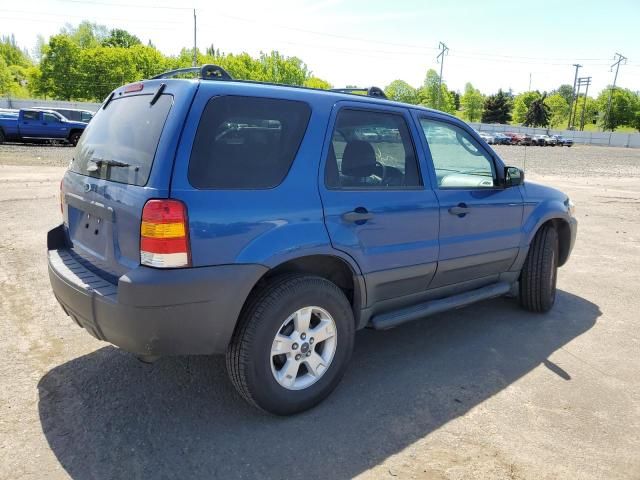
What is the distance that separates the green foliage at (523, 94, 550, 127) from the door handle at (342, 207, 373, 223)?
118179mm

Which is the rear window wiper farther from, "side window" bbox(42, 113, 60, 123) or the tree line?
the tree line

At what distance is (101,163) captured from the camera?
293cm

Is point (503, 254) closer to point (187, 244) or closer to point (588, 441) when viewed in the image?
point (588, 441)

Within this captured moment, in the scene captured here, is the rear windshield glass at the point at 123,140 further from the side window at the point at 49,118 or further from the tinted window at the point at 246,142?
the side window at the point at 49,118

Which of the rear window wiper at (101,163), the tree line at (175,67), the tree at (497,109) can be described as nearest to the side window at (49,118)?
the rear window wiper at (101,163)

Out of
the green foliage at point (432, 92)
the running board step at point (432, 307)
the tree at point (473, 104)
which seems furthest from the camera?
the tree at point (473, 104)

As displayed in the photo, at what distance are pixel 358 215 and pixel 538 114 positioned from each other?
119 metres

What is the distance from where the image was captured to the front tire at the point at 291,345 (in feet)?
8.86

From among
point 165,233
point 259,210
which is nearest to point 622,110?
point 259,210

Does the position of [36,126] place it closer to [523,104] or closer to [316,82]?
[316,82]

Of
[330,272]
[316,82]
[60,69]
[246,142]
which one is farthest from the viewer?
[316,82]

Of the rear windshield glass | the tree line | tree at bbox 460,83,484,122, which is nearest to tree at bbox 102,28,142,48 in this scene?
the tree line

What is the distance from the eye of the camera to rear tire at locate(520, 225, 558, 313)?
4535 mm

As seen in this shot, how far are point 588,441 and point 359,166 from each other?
2.06 m
